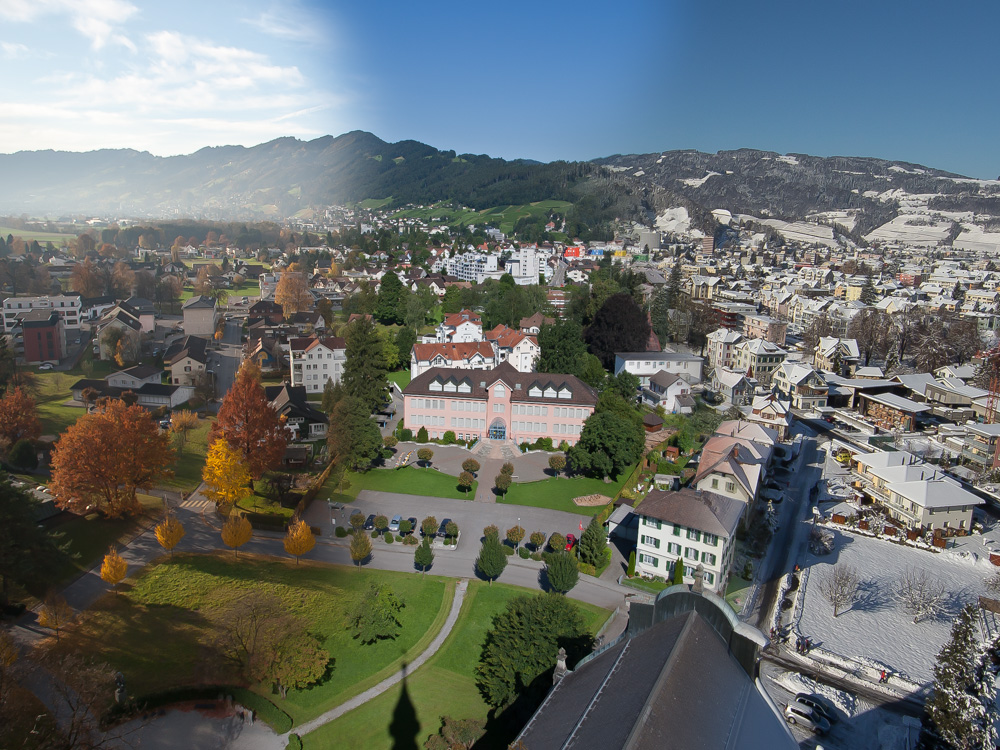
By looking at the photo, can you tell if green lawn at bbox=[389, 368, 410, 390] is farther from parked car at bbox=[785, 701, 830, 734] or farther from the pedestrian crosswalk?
parked car at bbox=[785, 701, 830, 734]

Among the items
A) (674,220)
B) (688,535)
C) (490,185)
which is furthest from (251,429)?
(674,220)

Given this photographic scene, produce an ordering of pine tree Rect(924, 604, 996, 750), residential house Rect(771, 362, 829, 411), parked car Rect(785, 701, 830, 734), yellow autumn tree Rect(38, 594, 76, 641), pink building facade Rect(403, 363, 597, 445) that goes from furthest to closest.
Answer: residential house Rect(771, 362, 829, 411)
pink building facade Rect(403, 363, 597, 445)
parked car Rect(785, 701, 830, 734)
yellow autumn tree Rect(38, 594, 76, 641)
pine tree Rect(924, 604, 996, 750)

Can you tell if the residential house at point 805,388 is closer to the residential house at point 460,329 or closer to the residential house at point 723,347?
the residential house at point 723,347

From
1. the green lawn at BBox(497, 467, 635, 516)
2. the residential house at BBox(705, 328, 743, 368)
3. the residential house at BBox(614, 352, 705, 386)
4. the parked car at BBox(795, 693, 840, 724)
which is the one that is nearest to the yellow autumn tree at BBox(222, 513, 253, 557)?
the green lawn at BBox(497, 467, 635, 516)

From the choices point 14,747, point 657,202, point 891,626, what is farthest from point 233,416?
point 657,202

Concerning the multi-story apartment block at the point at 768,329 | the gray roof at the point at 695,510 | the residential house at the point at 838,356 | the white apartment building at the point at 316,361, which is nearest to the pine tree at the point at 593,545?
the gray roof at the point at 695,510

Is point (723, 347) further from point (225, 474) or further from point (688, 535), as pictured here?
point (225, 474)

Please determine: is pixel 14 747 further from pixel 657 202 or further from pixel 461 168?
pixel 461 168
